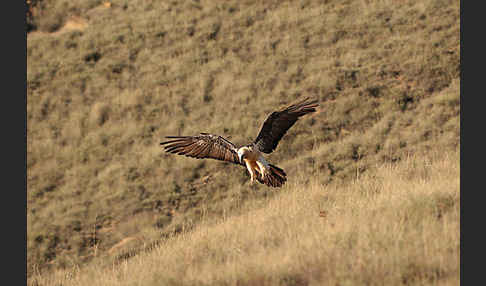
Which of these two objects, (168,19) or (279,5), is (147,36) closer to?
(168,19)

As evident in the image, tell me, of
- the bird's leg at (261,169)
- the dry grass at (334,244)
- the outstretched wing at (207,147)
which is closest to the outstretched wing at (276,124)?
the bird's leg at (261,169)

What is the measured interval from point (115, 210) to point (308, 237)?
26.8 ft

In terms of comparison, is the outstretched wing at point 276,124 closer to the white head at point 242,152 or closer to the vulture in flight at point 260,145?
the vulture in flight at point 260,145

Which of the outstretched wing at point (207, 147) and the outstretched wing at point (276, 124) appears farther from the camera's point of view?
the outstretched wing at point (207, 147)

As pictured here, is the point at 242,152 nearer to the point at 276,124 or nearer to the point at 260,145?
the point at 260,145

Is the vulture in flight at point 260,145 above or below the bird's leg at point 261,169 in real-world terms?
above

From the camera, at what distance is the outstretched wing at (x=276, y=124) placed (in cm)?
690

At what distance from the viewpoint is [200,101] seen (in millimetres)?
16281

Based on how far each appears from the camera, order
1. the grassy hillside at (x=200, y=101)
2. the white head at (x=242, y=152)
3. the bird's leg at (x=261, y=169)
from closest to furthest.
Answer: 1. the white head at (x=242, y=152)
2. the bird's leg at (x=261, y=169)
3. the grassy hillside at (x=200, y=101)

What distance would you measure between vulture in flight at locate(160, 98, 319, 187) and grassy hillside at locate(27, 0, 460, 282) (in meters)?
1.61

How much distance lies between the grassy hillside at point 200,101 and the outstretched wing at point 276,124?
5.39 feet

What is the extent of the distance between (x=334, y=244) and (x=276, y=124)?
2160mm

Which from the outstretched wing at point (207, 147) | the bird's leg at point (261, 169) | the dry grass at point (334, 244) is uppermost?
the outstretched wing at point (207, 147)

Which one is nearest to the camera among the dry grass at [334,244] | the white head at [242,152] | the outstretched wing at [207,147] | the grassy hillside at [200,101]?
the dry grass at [334,244]
